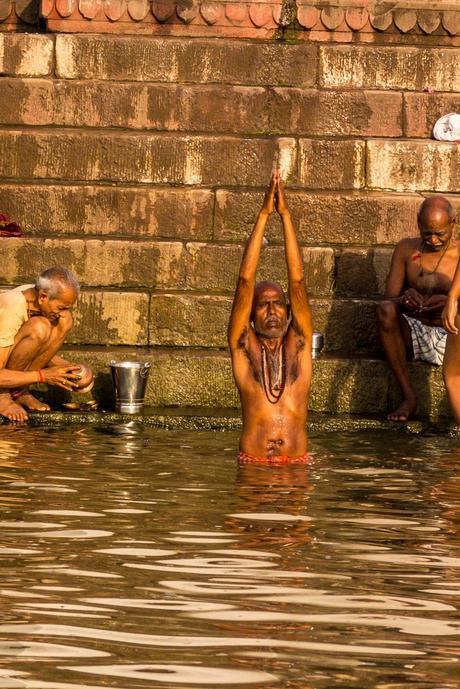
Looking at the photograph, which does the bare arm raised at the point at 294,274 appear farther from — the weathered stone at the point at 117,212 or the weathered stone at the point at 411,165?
the weathered stone at the point at 411,165

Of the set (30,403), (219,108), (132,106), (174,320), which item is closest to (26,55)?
(132,106)

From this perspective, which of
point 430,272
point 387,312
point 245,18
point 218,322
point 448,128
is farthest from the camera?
point 245,18

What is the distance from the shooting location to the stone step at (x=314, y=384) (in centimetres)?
1035

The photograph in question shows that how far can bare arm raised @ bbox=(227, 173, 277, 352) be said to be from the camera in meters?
7.96

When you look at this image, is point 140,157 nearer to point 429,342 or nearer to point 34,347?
point 34,347

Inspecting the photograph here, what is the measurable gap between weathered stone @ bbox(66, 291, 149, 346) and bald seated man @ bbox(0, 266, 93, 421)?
73 cm

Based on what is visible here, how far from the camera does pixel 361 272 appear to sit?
11070 mm

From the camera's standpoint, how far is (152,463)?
8469 mm

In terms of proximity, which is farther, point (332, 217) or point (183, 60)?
point (183, 60)

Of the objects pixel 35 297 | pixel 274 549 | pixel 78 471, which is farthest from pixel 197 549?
pixel 35 297

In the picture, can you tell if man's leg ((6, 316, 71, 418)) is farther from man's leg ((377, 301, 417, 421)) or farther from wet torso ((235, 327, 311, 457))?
man's leg ((377, 301, 417, 421))

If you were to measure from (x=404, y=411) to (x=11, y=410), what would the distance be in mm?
2458

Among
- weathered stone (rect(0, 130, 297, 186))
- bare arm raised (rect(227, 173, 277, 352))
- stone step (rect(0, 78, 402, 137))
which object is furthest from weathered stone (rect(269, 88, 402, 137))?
bare arm raised (rect(227, 173, 277, 352))

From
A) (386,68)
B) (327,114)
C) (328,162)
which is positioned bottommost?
(328,162)
